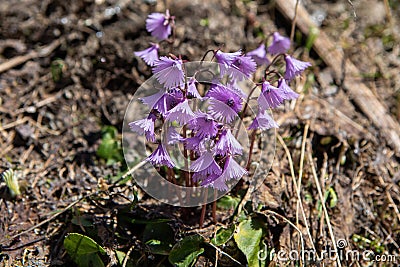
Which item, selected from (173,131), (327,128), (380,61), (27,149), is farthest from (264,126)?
(380,61)

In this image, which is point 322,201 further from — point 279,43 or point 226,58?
point 226,58

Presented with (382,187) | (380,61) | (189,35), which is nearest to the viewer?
(382,187)

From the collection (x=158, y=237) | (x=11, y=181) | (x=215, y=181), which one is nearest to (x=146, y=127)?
(x=215, y=181)

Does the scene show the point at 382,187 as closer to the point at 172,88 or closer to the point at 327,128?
the point at 327,128

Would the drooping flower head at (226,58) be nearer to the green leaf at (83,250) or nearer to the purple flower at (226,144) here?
the purple flower at (226,144)

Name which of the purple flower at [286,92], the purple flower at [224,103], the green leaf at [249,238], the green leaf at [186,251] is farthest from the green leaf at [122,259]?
the purple flower at [286,92]

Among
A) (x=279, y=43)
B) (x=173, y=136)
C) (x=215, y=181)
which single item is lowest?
(x=215, y=181)

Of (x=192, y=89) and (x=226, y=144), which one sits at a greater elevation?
(x=192, y=89)
